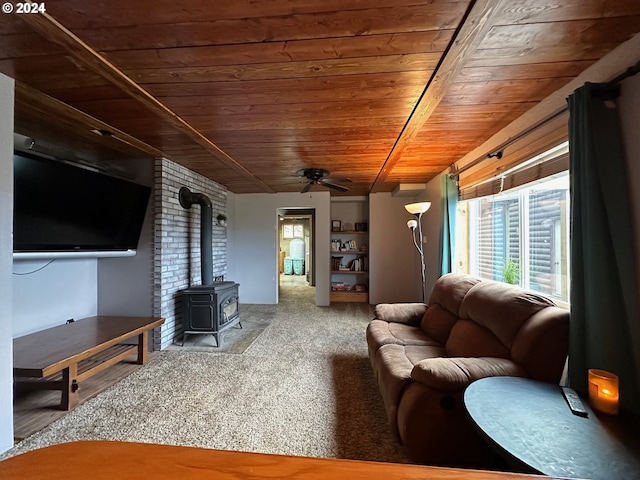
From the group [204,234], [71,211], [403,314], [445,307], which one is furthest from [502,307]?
[71,211]

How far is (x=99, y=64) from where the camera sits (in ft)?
4.80

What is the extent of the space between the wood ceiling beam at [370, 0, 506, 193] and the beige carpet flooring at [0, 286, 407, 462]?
224cm

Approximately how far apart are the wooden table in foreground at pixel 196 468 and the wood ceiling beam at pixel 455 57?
1562 millimetres

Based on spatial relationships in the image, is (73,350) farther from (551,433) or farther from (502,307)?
(502,307)

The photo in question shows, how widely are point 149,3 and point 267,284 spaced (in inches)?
183

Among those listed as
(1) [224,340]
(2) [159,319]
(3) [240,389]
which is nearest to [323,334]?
(1) [224,340]

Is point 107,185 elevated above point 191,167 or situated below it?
below

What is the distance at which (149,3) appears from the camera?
111 cm

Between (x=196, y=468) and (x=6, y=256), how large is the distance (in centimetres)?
206

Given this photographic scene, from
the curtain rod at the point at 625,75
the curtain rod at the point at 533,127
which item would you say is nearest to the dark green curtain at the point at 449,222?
the curtain rod at the point at 533,127

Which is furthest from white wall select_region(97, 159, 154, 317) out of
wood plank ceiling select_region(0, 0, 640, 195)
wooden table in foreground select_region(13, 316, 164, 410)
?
wood plank ceiling select_region(0, 0, 640, 195)

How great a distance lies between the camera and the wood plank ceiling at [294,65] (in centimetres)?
116

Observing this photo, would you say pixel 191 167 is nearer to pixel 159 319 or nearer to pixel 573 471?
pixel 159 319

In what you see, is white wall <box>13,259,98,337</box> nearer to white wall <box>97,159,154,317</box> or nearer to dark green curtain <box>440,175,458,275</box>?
white wall <box>97,159,154,317</box>
